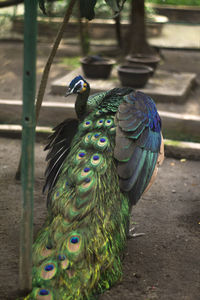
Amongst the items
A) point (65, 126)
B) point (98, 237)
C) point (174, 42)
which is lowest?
point (174, 42)

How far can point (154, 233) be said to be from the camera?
174 inches

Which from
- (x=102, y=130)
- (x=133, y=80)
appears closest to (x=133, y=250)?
(x=102, y=130)

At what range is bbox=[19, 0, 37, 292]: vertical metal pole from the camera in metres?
2.74

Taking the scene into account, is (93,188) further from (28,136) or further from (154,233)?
(154,233)

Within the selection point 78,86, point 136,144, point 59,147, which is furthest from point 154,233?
point 78,86

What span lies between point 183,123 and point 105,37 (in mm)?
9115

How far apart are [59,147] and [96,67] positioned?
5.12 meters

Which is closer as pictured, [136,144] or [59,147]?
[136,144]

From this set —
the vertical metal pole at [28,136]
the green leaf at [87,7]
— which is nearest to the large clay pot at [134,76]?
the green leaf at [87,7]

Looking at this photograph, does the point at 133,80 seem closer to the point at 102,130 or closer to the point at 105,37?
the point at 102,130

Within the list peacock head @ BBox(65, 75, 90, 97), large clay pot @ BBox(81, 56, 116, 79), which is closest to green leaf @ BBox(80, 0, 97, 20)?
peacock head @ BBox(65, 75, 90, 97)

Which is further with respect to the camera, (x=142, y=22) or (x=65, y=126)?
(x=142, y=22)

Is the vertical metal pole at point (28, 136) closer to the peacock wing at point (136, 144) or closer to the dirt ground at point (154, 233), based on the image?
the dirt ground at point (154, 233)

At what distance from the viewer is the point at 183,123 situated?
673cm
